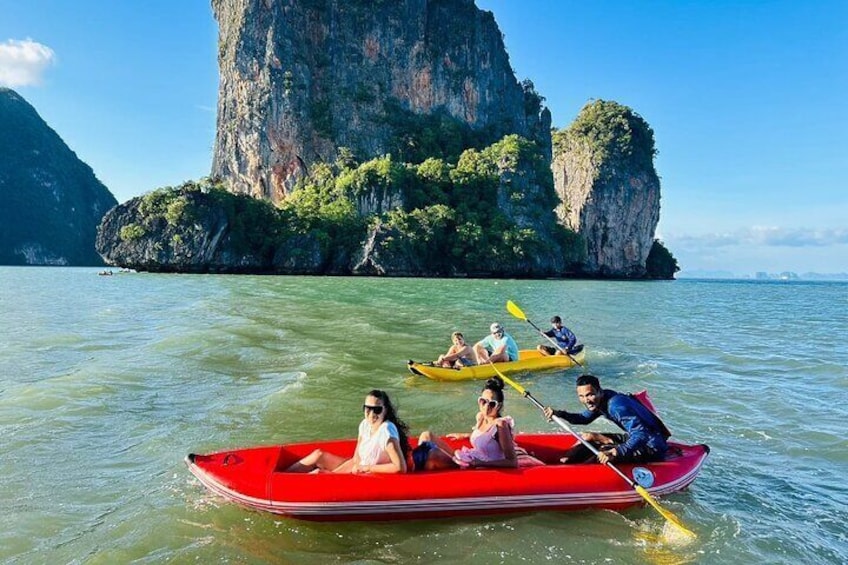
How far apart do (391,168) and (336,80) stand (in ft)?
59.6

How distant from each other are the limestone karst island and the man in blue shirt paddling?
50806 millimetres

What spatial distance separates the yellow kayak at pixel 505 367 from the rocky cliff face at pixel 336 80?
2484 inches

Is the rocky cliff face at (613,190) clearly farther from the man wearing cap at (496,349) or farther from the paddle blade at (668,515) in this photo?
the paddle blade at (668,515)

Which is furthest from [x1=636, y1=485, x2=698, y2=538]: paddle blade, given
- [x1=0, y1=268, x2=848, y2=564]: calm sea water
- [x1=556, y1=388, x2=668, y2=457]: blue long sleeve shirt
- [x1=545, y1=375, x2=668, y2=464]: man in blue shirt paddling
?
[x1=556, y1=388, x2=668, y2=457]: blue long sleeve shirt

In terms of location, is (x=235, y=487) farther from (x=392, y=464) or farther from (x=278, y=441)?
(x=278, y=441)

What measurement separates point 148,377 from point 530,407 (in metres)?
6.59

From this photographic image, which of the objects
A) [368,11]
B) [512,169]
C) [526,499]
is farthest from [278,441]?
[368,11]

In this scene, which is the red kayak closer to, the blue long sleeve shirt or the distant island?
the blue long sleeve shirt

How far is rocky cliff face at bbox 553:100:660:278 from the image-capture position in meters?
80.8

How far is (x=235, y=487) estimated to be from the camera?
515cm

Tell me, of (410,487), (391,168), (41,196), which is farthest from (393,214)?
(41,196)

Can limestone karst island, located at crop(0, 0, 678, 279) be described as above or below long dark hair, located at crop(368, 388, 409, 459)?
above

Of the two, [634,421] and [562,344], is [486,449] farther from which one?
[562,344]

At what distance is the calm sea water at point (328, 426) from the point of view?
4.84 metres
